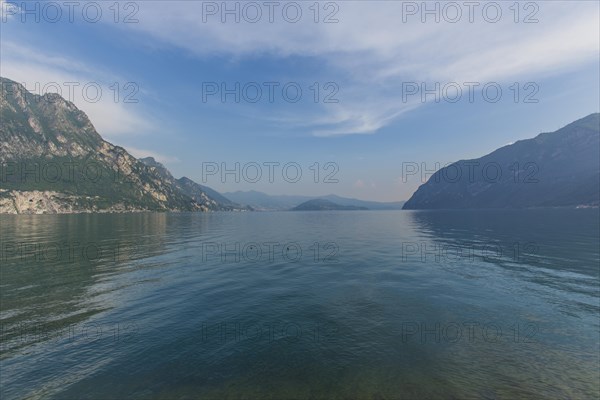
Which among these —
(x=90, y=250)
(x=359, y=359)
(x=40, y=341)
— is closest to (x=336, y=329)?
(x=359, y=359)

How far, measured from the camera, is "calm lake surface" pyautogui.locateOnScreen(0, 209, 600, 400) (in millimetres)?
18172

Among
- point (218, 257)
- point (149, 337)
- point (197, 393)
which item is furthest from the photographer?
point (218, 257)

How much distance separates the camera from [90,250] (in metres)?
68.8

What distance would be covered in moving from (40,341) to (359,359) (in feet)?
87.1

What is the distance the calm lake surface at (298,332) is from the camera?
18172 mm

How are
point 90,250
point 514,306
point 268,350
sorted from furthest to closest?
point 90,250
point 514,306
point 268,350

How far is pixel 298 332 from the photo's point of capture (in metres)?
25.8

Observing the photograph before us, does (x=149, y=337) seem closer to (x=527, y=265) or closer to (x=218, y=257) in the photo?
(x=218, y=257)

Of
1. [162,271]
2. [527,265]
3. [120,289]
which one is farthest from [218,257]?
[527,265]

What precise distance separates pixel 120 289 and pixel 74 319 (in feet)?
33.5

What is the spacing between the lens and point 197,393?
1723cm

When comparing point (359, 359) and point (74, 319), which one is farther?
point (74, 319)

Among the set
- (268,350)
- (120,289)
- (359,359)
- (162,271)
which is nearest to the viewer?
(359,359)

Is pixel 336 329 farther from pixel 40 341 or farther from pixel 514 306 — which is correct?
pixel 40 341
